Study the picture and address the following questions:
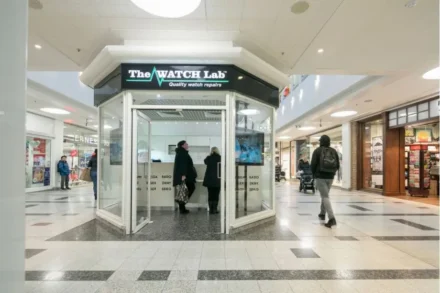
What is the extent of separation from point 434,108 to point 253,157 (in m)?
6.19

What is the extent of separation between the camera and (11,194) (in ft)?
3.67

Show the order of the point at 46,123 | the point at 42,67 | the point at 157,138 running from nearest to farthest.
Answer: the point at 42,67 < the point at 157,138 < the point at 46,123

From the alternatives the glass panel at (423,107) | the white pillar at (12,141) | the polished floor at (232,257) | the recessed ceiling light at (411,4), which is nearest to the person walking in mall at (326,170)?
the polished floor at (232,257)

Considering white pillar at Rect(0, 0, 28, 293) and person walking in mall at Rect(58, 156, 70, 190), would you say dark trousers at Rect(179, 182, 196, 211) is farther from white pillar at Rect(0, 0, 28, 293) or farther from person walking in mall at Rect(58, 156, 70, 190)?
person walking in mall at Rect(58, 156, 70, 190)

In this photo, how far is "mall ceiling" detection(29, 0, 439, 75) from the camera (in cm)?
392

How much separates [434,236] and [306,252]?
2489mm

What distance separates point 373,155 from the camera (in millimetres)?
11992

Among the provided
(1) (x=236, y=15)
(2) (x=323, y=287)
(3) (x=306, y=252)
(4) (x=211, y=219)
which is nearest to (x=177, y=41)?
(1) (x=236, y=15)

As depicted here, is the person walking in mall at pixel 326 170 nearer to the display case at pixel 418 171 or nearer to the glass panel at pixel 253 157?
the glass panel at pixel 253 157

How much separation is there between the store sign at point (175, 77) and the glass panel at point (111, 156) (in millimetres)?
469

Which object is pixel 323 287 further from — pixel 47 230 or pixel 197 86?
pixel 47 230

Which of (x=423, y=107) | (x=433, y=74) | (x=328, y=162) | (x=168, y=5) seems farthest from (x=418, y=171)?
(x=168, y=5)

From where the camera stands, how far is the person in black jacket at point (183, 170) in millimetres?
6184

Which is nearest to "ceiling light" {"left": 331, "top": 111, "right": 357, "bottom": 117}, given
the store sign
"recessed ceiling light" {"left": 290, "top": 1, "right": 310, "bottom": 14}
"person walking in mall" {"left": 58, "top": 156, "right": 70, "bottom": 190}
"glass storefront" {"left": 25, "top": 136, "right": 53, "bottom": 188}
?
the store sign
